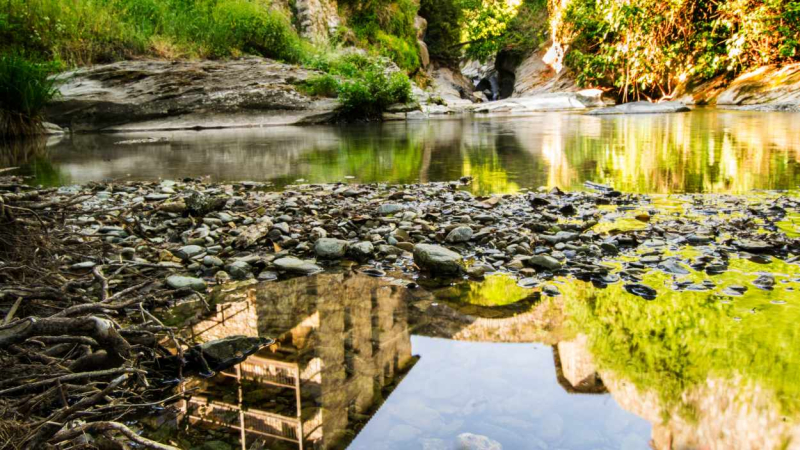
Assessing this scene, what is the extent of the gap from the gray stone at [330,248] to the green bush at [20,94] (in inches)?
296

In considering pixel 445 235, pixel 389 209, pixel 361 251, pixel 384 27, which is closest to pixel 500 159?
pixel 389 209

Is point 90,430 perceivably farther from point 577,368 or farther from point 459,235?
point 459,235

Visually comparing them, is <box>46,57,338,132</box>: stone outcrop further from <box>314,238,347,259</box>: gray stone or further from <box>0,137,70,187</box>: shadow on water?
<box>314,238,347,259</box>: gray stone

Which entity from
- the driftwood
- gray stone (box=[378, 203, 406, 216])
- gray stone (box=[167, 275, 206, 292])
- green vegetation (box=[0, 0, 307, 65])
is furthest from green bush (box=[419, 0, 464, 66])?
the driftwood

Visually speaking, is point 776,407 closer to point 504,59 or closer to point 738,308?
point 738,308

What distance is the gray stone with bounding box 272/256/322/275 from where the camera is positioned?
2.26 meters

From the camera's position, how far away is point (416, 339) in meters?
1.65

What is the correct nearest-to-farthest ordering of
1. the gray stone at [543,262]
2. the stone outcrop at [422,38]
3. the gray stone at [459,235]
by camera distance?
1. the gray stone at [543,262]
2. the gray stone at [459,235]
3. the stone outcrop at [422,38]

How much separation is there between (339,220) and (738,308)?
73.1 inches

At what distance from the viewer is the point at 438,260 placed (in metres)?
2.18

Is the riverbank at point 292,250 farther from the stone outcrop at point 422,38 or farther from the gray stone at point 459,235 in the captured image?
the stone outcrop at point 422,38

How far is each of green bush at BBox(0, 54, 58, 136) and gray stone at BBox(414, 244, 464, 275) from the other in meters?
7.97

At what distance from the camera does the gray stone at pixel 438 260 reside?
218cm

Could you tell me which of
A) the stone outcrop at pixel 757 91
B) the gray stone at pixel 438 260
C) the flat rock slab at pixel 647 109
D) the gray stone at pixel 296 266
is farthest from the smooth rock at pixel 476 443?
the flat rock slab at pixel 647 109
